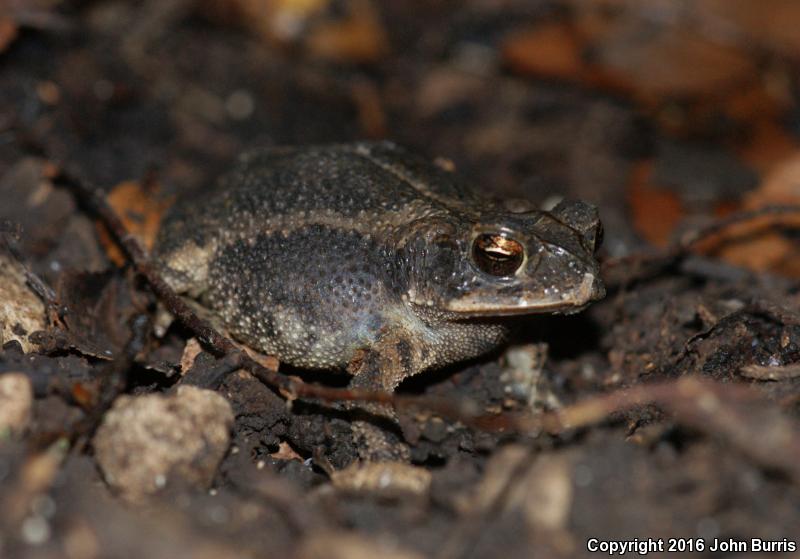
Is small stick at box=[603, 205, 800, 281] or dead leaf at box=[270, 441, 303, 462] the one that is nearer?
dead leaf at box=[270, 441, 303, 462]

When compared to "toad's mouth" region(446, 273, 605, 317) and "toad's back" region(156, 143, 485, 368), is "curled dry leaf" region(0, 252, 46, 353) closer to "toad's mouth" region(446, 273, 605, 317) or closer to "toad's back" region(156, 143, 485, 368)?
"toad's back" region(156, 143, 485, 368)

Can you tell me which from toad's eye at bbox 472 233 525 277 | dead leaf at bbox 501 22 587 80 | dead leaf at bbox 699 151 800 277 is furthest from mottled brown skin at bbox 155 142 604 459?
dead leaf at bbox 501 22 587 80

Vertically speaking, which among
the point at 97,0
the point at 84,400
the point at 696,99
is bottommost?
the point at 696,99

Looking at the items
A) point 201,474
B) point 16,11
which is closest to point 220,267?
point 201,474

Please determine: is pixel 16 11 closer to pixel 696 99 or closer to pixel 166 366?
pixel 166 366

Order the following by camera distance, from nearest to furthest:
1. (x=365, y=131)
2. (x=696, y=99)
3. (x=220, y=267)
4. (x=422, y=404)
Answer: (x=422, y=404), (x=220, y=267), (x=365, y=131), (x=696, y=99)

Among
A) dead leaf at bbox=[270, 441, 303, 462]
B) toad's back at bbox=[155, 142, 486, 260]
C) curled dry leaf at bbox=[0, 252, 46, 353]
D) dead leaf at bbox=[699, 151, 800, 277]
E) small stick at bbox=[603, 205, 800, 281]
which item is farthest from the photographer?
dead leaf at bbox=[699, 151, 800, 277]

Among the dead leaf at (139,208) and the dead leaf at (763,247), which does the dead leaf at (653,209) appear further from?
the dead leaf at (139,208)

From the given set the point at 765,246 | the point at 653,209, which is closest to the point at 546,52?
the point at 653,209
